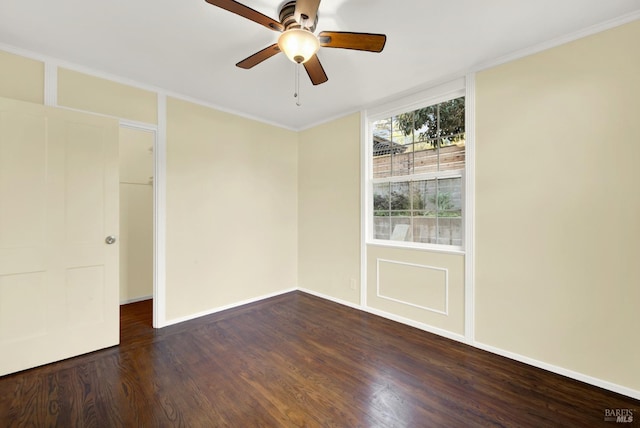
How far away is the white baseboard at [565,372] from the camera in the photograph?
1.88 metres

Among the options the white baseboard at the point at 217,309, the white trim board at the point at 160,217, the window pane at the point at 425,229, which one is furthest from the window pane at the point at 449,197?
the white trim board at the point at 160,217

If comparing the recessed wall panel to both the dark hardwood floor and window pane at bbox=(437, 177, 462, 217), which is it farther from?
window pane at bbox=(437, 177, 462, 217)

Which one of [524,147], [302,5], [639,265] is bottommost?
[639,265]

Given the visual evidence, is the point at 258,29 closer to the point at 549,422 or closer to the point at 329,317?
the point at 329,317

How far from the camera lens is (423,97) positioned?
292 centimetres

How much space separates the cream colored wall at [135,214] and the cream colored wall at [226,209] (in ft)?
4.34

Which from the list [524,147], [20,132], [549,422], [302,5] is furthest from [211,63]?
[549,422]

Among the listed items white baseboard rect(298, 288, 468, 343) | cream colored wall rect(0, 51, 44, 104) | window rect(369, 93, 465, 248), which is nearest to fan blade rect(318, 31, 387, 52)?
window rect(369, 93, 465, 248)

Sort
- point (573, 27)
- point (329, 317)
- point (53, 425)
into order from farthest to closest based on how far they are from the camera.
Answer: point (329, 317) → point (573, 27) → point (53, 425)

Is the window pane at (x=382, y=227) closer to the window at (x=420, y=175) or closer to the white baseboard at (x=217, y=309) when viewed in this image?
the window at (x=420, y=175)

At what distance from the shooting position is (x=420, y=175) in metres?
2.99

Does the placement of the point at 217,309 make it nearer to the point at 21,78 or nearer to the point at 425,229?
the point at 425,229

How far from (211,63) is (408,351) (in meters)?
3.09

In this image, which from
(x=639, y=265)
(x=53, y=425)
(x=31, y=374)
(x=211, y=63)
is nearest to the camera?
(x=53, y=425)
